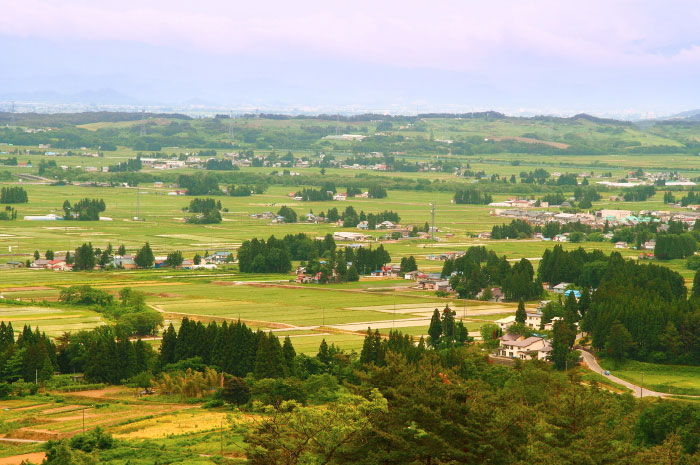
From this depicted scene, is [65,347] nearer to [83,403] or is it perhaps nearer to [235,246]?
[83,403]

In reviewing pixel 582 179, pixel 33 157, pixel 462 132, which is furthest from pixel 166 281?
pixel 462 132

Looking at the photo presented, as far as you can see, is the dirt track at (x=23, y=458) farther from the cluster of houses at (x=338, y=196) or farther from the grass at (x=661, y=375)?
the cluster of houses at (x=338, y=196)

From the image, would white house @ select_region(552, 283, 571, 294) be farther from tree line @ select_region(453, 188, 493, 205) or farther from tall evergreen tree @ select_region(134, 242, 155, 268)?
tree line @ select_region(453, 188, 493, 205)

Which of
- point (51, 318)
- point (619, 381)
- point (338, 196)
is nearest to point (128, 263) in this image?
point (51, 318)

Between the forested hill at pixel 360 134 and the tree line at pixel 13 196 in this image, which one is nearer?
the tree line at pixel 13 196

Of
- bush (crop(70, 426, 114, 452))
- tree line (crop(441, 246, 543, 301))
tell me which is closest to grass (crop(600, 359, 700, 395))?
tree line (crop(441, 246, 543, 301))

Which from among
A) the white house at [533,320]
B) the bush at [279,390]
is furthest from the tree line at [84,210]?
the bush at [279,390]

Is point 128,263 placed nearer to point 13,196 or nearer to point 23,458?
point 23,458
